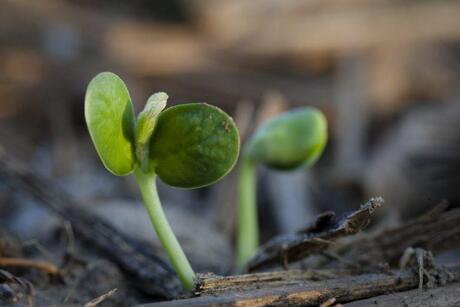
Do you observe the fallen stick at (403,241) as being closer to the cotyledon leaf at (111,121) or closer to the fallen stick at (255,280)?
the fallen stick at (255,280)

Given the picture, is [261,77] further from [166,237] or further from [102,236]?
[166,237]

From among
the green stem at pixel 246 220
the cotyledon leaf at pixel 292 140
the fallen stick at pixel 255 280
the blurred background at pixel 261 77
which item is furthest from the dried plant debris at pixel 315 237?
the blurred background at pixel 261 77

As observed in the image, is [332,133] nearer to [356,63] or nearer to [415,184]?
[356,63]

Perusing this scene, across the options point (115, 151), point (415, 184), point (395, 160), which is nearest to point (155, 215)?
point (115, 151)

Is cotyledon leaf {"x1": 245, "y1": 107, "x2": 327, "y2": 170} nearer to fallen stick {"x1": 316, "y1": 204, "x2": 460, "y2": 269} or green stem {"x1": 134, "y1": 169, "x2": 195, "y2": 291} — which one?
fallen stick {"x1": 316, "y1": 204, "x2": 460, "y2": 269}

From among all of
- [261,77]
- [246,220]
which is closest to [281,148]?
[246,220]
